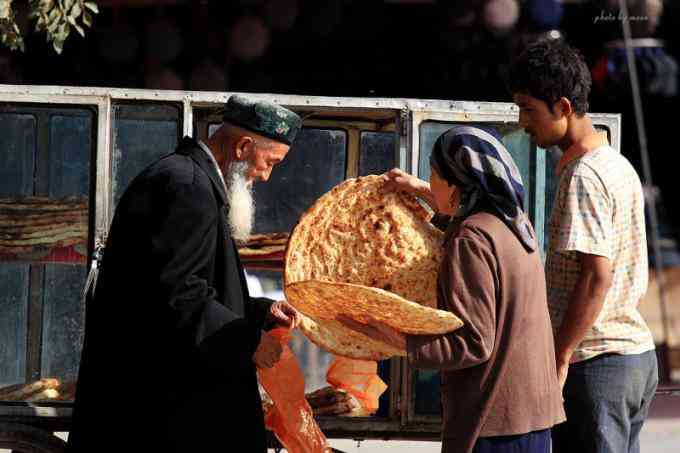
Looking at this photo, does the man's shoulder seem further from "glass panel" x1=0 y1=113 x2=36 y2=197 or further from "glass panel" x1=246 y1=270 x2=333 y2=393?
"glass panel" x1=246 y1=270 x2=333 y2=393

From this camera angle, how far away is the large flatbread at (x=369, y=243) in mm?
3609

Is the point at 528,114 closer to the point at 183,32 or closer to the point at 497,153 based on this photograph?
the point at 497,153

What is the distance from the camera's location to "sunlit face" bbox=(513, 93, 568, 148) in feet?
11.9

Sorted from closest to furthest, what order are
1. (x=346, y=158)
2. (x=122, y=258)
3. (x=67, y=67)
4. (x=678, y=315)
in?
(x=122, y=258) → (x=346, y=158) → (x=67, y=67) → (x=678, y=315)

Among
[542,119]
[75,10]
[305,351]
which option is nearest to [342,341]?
[542,119]

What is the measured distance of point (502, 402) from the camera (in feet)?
10.6

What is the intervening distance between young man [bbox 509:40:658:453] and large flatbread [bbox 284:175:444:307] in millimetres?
382

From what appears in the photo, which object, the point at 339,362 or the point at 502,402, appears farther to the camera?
the point at 339,362

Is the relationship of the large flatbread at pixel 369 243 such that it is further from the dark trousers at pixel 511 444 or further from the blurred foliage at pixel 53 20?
the blurred foliage at pixel 53 20

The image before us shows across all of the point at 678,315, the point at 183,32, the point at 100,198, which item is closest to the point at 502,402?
the point at 100,198

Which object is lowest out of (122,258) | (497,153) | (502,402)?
(502,402)

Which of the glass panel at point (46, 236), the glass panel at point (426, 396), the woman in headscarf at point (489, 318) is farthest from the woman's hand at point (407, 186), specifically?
the glass panel at point (46, 236)

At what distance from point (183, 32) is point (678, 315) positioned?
5.92m

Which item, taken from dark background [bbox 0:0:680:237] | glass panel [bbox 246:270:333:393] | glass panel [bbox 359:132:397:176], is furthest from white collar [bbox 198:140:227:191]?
dark background [bbox 0:0:680:237]
